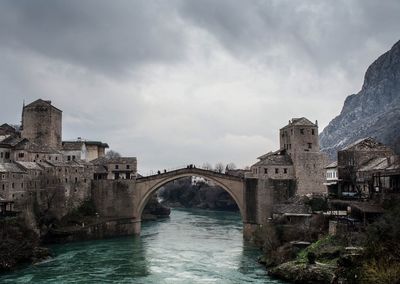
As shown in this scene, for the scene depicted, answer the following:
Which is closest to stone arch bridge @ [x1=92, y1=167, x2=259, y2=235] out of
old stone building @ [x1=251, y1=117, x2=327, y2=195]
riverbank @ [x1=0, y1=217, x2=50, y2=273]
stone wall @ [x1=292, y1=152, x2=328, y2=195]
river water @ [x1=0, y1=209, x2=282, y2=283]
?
river water @ [x1=0, y1=209, x2=282, y2=283]

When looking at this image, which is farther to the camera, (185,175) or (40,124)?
(40,124)

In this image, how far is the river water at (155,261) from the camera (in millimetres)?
35156

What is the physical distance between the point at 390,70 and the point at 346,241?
156m

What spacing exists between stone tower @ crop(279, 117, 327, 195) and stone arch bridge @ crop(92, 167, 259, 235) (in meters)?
7.52

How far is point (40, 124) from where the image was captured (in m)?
66.6

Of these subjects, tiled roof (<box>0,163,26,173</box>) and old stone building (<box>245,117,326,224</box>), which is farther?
old stone building (<box>245,117,326,224</box>)

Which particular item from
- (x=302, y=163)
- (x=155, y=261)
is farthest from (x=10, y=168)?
(x=302, y=163)

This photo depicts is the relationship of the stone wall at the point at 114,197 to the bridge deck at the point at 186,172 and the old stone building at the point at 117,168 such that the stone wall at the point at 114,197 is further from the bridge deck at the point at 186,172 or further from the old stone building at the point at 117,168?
the old stone building at the point at 117,168

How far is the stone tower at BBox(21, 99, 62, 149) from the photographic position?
66312 mm

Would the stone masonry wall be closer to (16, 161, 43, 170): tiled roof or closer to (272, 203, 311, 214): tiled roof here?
(16, 161, 43, 170): tiled roof

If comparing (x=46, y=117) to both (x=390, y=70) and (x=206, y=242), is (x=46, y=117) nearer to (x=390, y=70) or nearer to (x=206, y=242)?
(x=206, y=242)

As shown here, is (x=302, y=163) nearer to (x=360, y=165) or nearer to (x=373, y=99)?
(x=360, y=165)

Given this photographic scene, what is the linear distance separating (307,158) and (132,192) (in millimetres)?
20555

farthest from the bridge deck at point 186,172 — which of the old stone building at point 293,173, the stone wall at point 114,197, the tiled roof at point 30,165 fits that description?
the tiled roof at point 30,165
